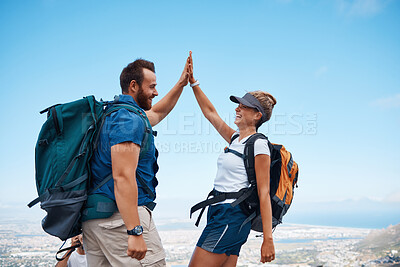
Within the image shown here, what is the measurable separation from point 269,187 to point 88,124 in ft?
5.50

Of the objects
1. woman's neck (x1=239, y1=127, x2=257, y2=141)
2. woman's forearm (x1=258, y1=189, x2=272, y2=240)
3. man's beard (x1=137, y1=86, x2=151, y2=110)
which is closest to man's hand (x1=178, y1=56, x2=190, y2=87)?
woman's neck (x1=239, y1=127, x2=257, y2=141)

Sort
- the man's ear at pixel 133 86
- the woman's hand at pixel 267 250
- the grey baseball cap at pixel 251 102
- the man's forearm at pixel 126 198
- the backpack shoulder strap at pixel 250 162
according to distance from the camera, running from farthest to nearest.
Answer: the grey baseball cap at pixel 251 102
the backpack shoulder strap at pixel 250 162
the woman's hand at pixel 267 250
the man's ear at pixel 133 86
the man's forearm at pixel 126 198

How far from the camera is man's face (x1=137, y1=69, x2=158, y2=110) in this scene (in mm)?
2941

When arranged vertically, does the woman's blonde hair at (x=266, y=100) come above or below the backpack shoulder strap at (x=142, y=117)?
above

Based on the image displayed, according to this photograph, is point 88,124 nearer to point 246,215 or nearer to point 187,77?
point 246,215

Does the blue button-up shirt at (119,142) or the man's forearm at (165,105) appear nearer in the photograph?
the blue button-up shirt at (119,142)

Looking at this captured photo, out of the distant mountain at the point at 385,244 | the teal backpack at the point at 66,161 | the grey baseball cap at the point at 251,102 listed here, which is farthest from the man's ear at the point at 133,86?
the distant mountain at the point at 385,244

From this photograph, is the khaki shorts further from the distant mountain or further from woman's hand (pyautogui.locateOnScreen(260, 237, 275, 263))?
the distant mountain

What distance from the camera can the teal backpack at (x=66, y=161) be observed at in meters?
2.46

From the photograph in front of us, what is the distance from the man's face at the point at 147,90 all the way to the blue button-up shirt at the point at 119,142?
25 centimetres

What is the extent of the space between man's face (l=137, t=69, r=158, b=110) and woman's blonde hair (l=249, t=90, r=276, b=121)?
3.65 ft

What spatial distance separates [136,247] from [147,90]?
1.24 meters

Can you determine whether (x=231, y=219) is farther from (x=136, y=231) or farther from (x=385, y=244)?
(x=385, y=244)

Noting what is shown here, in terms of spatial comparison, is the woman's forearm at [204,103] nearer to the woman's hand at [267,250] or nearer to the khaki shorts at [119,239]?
the woman's hand at [267,250]
